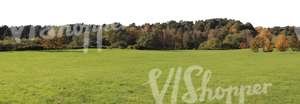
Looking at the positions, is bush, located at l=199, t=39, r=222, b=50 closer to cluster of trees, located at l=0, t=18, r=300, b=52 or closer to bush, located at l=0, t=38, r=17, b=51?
cluster of trees, located at l=0, t=18, r=300, b=52

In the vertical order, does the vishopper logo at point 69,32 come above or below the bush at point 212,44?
above

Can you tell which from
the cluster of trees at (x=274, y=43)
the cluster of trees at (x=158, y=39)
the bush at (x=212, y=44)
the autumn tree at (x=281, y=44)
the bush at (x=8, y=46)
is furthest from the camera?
the bush at (x=212, y=44)

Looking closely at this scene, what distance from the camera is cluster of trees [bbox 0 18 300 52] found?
9567 centimetres

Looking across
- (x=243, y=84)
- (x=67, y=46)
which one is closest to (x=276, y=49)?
(x=67, y=46)

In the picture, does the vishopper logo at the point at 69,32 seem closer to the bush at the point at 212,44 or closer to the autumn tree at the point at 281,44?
the bush at the point at 212,44

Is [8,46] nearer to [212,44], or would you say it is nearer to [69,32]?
[69,32]

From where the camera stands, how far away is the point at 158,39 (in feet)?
367

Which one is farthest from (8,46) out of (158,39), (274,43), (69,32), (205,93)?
(205,93)

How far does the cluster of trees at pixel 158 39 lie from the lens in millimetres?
95669

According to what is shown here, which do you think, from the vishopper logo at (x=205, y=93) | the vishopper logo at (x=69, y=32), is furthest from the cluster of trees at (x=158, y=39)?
the vishopper logo at (x=205, y=93)

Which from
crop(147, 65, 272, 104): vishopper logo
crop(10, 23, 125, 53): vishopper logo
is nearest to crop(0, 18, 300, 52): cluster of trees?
crop(10, 23, 125, 53): vishopper logo

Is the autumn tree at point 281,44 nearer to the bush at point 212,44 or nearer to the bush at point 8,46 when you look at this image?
the bush at point 212,44

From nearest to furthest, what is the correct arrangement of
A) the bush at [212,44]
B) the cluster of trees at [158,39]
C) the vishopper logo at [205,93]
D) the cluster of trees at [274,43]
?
the vishopper logo at [205,93]
the cluster of trees at [158,39]
the cluster of trees at [274,43]
the bush at [212,44]

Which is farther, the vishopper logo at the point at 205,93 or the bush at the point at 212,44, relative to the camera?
the bush at the point at 212,44
